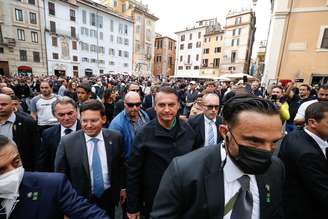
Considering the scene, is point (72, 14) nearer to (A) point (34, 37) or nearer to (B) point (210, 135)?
(A) point (34, 37)

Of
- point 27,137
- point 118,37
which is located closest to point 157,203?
point 27,137

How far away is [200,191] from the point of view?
4.32ft

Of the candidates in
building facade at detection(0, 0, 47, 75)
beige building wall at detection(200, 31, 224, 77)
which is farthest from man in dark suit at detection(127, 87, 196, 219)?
beige building wall at detection(200, 31, 224, 77)

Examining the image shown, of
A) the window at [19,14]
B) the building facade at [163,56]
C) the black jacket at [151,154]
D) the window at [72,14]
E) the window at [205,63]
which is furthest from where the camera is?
the building facade at [163,56]

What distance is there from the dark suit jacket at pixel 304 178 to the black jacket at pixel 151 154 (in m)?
1.09

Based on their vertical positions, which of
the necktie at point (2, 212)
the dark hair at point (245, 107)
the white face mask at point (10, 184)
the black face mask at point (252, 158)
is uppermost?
the dark hair at point (245, 107)

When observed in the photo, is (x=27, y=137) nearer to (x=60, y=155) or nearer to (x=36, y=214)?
(x=60, y=155)

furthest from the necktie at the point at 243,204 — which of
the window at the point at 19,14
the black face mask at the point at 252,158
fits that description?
the window at the point at 19,14

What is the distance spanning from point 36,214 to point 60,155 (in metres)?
0.84

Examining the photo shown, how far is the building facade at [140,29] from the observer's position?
50312mm

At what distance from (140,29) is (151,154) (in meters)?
53.8

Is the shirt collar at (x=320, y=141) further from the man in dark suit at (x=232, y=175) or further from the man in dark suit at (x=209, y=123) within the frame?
the man in dark suit at (x=209, y=123)

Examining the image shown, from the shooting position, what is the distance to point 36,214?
1.66 metres

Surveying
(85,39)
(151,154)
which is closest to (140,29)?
(85,39)
